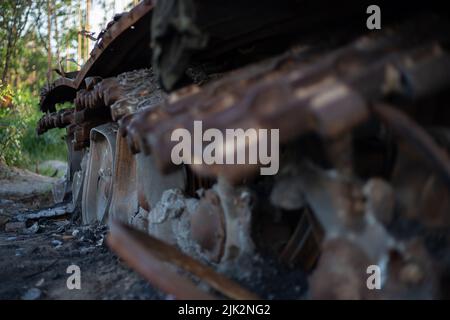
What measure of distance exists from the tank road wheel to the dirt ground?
20cm

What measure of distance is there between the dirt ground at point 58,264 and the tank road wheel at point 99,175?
202 mm

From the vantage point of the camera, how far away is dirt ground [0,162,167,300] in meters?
2.26

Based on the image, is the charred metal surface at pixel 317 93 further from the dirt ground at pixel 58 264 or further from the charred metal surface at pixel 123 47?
the charred metal surface at pixel 123 47

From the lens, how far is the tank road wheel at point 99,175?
12.8 feet

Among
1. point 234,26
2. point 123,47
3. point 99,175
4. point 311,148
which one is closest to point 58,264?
point 123,47

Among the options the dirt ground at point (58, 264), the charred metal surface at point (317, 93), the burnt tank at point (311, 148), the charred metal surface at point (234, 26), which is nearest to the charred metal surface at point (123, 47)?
the charred metal surface at point (234, 26)

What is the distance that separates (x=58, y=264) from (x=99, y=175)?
152cm

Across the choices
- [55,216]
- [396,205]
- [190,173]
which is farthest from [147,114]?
[55,216]

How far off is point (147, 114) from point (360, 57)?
2.21 ft

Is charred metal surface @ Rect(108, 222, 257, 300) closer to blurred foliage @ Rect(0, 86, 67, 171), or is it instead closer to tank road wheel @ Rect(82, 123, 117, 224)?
tank road wheel @ Rect(82, 123, 117, 224)

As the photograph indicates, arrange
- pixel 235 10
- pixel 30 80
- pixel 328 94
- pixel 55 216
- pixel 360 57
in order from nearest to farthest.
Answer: pixel 328 94, pixel 360 57, pixel 235 10, pixel 55 216, pixel 30 80

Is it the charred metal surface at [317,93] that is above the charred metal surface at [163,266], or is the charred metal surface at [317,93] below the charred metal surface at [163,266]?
above

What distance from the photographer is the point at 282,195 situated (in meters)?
1.52
